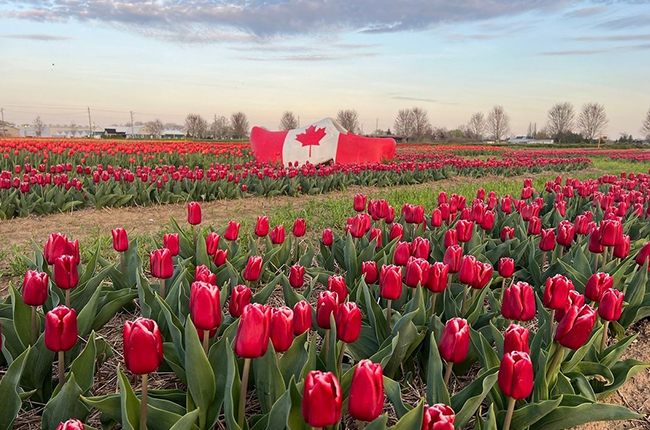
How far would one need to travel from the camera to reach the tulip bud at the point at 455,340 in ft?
6.03

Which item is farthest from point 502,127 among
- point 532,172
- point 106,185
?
point 106,185

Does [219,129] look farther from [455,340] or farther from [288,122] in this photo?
[455,340]

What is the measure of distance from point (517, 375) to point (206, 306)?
1.06 meters

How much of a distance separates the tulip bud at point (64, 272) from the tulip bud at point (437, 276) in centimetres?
175

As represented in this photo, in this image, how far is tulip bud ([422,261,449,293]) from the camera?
249 centimetres

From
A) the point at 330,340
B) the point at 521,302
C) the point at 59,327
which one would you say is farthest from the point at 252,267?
the point at 521,302

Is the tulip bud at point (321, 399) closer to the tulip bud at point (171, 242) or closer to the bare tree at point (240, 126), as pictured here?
the tulip bud at point (171, 242)

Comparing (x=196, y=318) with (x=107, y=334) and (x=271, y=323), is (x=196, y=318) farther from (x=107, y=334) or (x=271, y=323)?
(x=107, y=334)

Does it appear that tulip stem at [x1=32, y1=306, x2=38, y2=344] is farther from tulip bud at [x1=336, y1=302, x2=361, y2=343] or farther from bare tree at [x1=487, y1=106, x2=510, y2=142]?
bare tree at [x1=487, y1=106, x2=510, y2=142]

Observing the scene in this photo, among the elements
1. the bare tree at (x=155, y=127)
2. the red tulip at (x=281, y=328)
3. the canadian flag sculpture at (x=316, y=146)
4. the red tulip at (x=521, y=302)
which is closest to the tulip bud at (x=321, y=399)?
the red tulip at (x=281, y=328)

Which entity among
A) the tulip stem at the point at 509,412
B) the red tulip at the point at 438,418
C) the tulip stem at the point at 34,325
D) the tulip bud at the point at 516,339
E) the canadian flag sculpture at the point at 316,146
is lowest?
the tulip stem at the point at 509,412

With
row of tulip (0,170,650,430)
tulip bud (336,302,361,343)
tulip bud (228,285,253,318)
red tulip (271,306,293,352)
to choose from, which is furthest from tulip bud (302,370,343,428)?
tulip bud (228,285,253,318)

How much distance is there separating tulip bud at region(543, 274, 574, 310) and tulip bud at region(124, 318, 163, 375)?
169cm

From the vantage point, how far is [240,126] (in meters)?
84.3
